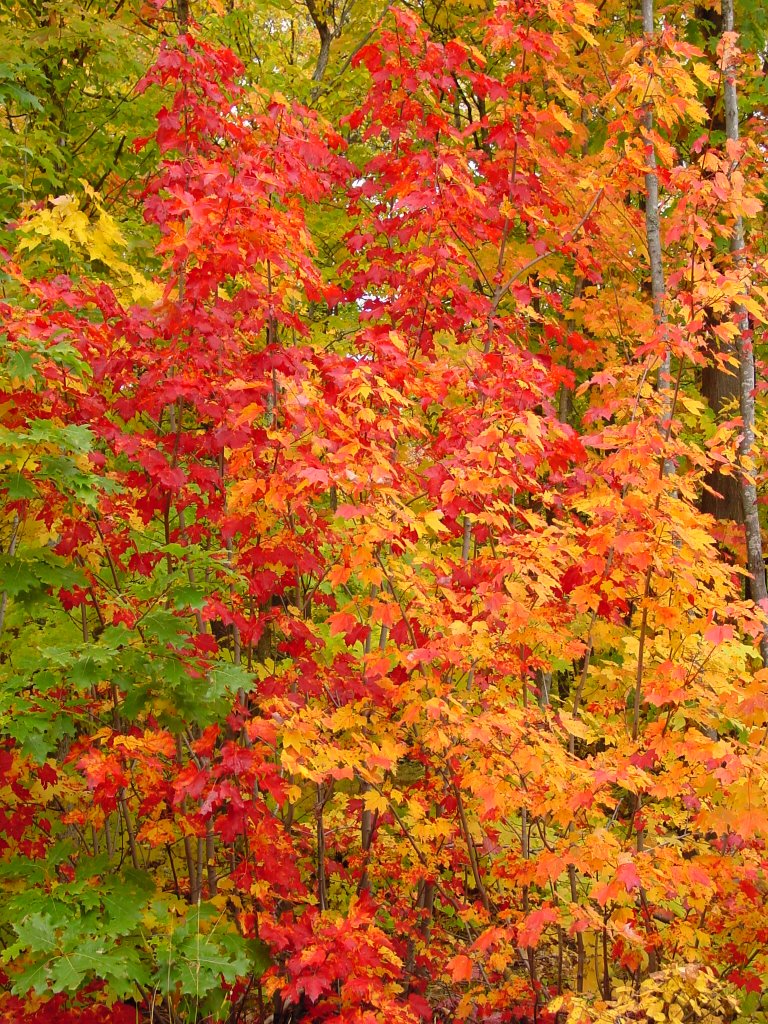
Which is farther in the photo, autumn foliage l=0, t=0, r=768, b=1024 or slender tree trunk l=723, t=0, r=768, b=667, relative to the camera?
slender tree trunk l=723, t=0, r=768, b=667

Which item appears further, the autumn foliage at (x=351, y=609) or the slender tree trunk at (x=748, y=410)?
the slender tree trunk at (x=748, y=410)

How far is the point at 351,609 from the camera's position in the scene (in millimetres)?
3738

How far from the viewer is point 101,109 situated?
6934mm

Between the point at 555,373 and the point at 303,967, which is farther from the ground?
the point at 555,373

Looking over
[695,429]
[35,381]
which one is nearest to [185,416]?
[35,381]

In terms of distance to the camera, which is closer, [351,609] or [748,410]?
[351,609]

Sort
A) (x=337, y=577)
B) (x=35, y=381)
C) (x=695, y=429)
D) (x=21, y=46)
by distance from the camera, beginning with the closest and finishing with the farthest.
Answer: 1. (x=337, y=577)
2. (x=35, y=381)
3. (x=21, y=46)
4. (x=695, y=429)

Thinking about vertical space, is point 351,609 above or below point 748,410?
below

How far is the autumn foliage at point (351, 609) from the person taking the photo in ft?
11.4

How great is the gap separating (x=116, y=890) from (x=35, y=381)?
2.23m

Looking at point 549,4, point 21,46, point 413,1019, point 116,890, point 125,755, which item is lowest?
point 413,1019

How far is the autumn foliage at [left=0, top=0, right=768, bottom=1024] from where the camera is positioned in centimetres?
346

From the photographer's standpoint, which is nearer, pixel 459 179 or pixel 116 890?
pixel 116 890

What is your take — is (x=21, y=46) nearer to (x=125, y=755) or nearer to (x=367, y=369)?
(x=367, y=369)
